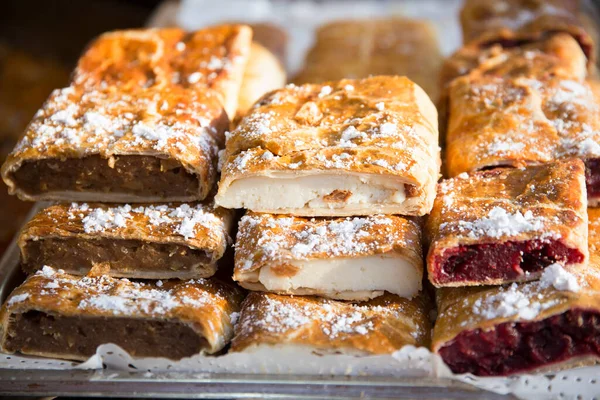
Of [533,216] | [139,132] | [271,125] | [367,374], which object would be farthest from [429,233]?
[139,132]

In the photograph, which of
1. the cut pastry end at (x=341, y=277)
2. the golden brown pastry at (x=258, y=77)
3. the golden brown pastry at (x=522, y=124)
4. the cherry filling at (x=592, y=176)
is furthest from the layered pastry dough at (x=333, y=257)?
the golden brown pastry at (x=258, y=77)

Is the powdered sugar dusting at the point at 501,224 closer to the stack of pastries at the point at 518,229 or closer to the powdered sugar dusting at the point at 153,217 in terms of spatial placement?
the stack of pastries at the point at 518,229

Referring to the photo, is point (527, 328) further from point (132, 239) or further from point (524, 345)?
point (132, 239)

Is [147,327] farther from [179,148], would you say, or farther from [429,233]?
[429,233]

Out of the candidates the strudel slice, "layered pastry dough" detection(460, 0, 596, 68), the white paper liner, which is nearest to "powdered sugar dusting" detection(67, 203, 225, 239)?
the white paper liner

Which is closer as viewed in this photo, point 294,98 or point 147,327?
point 147,327

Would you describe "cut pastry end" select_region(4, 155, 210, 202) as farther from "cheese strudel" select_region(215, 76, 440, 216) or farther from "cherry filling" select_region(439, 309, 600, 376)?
"cherry filling" select_region(439, 309, 600, 376)
